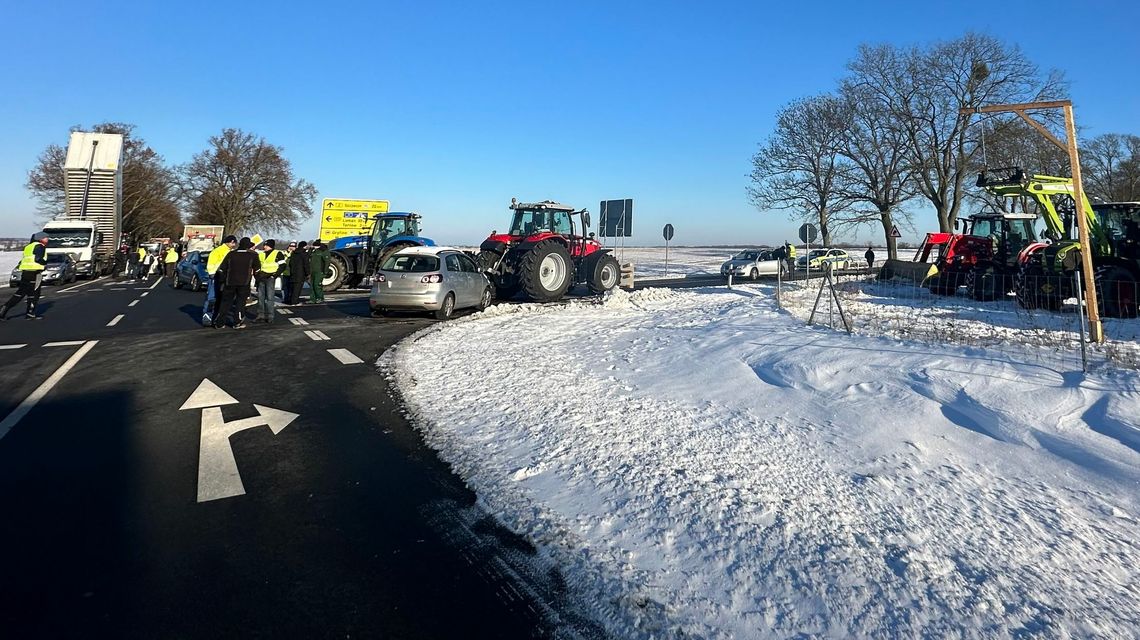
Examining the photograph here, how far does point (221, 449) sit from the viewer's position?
509cm

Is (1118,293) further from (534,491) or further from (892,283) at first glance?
(534,491)

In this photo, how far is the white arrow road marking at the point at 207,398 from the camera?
6.46 m

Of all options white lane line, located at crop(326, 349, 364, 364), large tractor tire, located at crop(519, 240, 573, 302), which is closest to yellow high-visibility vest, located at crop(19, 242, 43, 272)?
white lane line, located at crop(326, 349, 364, 364)

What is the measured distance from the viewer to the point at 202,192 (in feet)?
184

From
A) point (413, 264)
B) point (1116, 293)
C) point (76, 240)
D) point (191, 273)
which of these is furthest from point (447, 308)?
point (76, 240)

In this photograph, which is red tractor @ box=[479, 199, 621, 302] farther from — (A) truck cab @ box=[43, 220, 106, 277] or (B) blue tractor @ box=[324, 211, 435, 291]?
(A) truck cab @ box=[43, 220, 106, 277]

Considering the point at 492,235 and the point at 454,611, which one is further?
the point at 492,235

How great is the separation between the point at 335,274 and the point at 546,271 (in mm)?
8074

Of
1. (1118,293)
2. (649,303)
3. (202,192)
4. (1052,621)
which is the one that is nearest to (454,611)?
(1052,621)

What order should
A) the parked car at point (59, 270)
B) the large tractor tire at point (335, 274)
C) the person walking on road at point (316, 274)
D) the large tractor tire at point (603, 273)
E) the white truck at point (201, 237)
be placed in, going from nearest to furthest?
the person walking on road at point (316, 274) → the large tractor tire at point (603, 273) → the large tractor tire at point (335, 274) → the parked car at point (59, 270) → the white truck at point (201, 237)

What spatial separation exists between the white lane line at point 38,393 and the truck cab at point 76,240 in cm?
2331

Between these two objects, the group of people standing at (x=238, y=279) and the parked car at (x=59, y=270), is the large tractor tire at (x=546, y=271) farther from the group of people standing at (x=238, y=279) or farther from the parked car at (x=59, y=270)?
the parked car at (x=59, y=270)

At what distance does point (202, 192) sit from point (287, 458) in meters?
60.8

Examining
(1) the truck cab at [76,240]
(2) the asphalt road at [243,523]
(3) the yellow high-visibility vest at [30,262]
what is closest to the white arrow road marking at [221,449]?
(2) the asphalt road at [243,523]
